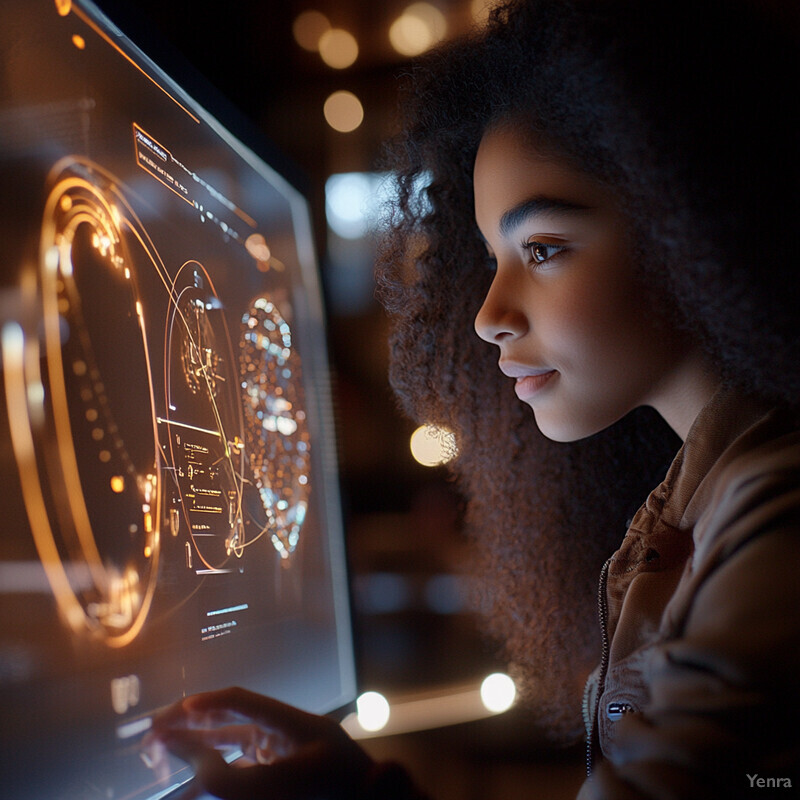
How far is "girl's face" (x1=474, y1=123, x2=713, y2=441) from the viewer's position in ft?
2.11

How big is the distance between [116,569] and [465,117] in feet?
2.16

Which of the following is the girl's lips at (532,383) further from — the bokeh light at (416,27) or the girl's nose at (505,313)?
the bokeh light at (416,27)

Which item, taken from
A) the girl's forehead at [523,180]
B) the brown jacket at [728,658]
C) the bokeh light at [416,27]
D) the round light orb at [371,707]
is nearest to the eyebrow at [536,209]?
the girl's forehead at [523,180]

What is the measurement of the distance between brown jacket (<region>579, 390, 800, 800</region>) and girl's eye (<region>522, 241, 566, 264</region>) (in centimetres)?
23

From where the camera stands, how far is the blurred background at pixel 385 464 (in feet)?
5.45

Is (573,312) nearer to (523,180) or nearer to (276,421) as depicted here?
(523,180)

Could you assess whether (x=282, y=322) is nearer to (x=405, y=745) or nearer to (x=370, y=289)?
(x=405, y=745)

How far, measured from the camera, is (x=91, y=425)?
1.38 ft

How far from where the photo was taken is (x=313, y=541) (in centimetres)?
79

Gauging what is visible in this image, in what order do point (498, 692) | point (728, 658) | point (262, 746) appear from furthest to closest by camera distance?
point (498, 692) < point (262, 746) < point (728, 658)

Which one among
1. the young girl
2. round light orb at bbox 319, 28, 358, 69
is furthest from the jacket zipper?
round light orb at bbox 319, 28, 358, 69

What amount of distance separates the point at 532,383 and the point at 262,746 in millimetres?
400

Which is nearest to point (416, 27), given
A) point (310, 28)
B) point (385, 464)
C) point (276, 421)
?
point (310, 28)

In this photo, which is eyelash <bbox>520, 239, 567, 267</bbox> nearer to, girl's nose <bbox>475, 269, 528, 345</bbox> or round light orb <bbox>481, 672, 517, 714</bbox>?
girl's nose <bbox>475, 269, 528, 345</bbox>
